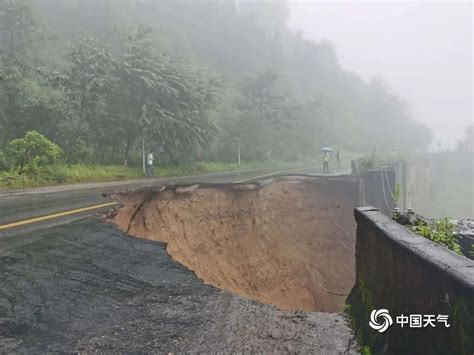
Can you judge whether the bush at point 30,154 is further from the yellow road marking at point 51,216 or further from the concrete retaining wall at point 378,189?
the concrete retaining wall at point 378,189

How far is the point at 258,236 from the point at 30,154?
9187mm

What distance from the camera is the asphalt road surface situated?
3.08 m

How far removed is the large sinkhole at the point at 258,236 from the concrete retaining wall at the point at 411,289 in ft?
14.7

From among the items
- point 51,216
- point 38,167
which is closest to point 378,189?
point 51,216

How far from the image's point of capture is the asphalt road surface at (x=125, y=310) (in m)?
3.08

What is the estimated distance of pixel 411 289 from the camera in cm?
272

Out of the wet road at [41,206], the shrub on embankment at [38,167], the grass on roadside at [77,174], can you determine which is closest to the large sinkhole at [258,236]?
the wet road at [41,206]

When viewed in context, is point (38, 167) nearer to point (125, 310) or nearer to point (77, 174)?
point (77, 174)

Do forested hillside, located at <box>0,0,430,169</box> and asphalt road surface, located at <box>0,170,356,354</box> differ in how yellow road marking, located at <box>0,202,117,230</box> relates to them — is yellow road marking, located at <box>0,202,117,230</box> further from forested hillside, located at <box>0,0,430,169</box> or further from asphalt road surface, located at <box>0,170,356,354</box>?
forested hillside, located at <box>0,0,430,169</box>

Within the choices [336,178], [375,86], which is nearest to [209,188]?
[336,178]

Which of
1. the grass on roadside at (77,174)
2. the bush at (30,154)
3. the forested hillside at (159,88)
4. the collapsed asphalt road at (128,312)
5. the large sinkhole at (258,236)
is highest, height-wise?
the forested hillside at (159,88)

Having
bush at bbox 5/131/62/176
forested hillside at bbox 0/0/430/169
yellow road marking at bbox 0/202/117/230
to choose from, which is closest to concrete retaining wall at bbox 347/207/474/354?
yellow road marking at bbox 0/202/117/230

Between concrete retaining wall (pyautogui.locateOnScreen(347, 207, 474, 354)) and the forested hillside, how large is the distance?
13.6 m

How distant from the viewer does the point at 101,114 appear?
17.6 metres
